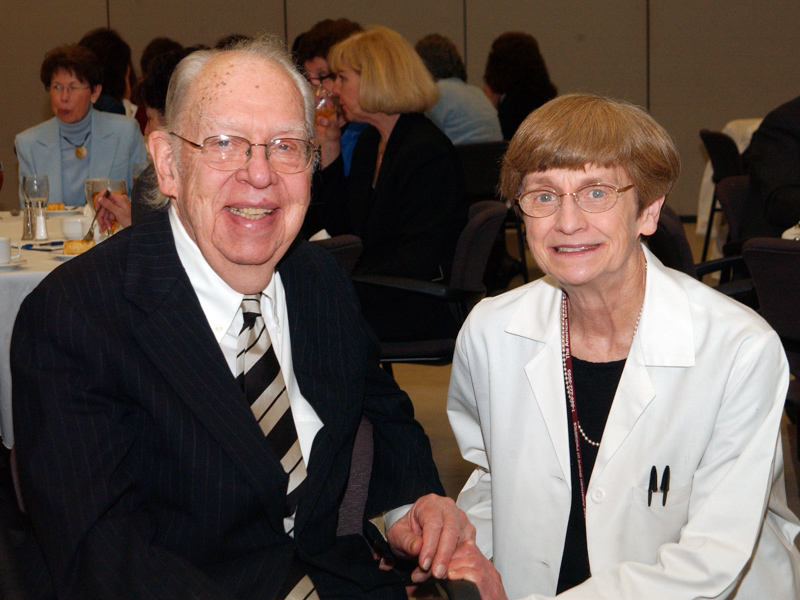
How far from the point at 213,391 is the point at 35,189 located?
267 centimetres

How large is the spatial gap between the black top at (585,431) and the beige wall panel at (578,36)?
7.94m

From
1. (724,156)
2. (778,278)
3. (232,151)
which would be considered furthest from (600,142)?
(724,156)

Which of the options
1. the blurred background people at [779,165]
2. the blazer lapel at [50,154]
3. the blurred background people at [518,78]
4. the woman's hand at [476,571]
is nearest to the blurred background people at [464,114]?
the blurred background people at [518,78]

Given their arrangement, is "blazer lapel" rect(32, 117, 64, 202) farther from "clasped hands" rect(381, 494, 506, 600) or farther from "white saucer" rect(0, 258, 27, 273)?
"clasped hands" rect(381, 494, 506, 600)

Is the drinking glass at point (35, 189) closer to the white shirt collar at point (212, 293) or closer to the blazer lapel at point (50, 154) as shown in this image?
the blazer lapel at point (50, 154)

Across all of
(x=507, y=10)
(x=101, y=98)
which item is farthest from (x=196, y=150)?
(x=507, y=10)

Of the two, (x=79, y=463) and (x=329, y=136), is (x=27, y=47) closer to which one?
(x=329, y=136)

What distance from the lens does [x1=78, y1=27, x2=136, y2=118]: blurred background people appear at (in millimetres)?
6215

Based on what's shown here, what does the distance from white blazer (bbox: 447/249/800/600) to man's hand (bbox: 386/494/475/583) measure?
0.43ft

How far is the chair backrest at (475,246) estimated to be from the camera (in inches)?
123

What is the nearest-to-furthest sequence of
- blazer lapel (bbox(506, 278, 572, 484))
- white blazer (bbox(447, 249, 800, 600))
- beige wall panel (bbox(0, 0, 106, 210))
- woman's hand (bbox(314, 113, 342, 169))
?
1. white blazer (bbox(447, 249, 800, 600))
2. blazer lapel (bbox(506, 278, 572, 484))
3. woman's hand (bbox(314, 113, 342, 169))
4. beige wall panel (bbox(0, 0, 106, 210))

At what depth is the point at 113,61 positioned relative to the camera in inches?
248

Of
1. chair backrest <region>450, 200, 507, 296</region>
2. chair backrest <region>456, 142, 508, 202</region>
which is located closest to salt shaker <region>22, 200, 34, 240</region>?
chair backrest <region>450, 200, 507, 296</region>

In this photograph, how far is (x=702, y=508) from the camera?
4.60 ft
